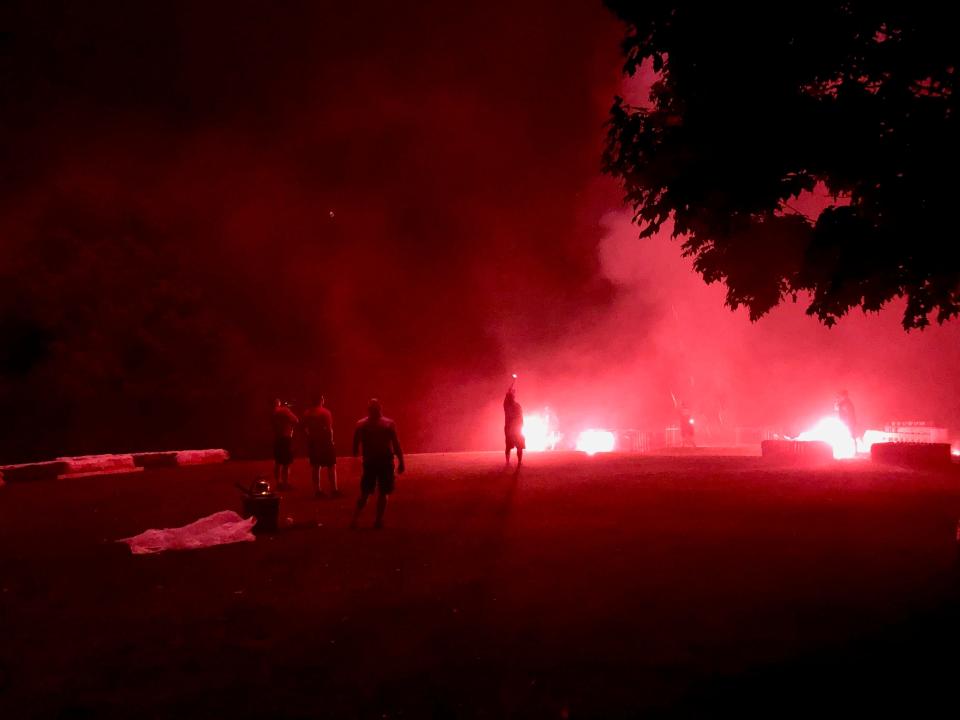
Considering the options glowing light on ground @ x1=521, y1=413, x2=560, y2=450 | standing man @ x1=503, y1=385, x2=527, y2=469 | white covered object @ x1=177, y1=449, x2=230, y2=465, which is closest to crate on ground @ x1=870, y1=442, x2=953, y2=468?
standing man @ x1=503, y1=385, x2=527, y2=469

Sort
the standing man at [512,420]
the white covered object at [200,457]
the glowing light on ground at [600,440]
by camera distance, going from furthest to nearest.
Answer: the glowing light on ground at [600,440] < the white covered object at [200,457] < the standing man at [512,420]

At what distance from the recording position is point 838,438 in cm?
2369

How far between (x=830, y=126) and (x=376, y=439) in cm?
706

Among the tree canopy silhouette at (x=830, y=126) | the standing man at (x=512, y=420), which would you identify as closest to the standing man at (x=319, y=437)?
the standing man at (x=512, y=420)

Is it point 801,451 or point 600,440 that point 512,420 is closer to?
point 801,451

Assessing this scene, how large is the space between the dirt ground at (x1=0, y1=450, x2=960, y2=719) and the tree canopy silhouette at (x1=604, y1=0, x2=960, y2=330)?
3.09 metres

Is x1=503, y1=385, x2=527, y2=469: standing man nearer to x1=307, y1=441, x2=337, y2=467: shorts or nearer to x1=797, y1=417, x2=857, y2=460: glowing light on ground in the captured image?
x1=307, y1=441, x2=337, y2=467: shorts

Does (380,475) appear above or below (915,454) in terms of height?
above

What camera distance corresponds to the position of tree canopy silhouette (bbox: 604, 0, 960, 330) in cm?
616

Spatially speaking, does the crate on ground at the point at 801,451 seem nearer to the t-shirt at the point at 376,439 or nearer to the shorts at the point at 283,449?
the t-shirt at the point at 376,439

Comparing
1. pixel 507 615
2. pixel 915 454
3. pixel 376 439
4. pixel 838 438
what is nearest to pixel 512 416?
pixel 376 439

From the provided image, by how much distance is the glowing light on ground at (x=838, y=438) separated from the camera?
20391mm

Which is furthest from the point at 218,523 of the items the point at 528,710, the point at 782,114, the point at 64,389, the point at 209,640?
the point at 64,389

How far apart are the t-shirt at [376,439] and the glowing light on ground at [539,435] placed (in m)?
21.1
